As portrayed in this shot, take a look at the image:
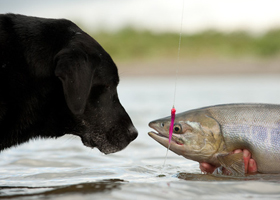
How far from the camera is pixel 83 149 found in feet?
19.9

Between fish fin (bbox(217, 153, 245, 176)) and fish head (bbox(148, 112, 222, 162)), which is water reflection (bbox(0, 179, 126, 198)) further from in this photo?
fish fin (bbox(217, 153, 245, 176))

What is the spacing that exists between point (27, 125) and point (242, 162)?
1.94 meters

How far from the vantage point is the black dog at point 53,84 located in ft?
11.9

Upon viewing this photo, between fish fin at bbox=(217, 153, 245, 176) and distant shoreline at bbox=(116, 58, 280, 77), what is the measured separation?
18.5 m

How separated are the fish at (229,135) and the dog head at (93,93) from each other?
0.40 metres

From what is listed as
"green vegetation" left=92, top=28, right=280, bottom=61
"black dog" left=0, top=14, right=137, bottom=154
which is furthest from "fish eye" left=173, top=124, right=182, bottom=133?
"green vegetation" left=92, top=28, right=280, bottom=61

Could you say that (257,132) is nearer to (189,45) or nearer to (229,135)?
(229,135)

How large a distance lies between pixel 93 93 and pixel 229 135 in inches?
51.7

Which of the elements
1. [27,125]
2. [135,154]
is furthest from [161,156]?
[27,125]

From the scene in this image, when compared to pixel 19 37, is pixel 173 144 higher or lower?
lower

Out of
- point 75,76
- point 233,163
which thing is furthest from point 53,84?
point 233,163

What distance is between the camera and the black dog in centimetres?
363

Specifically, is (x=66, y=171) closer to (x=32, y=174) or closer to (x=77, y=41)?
(x=32, y=174)

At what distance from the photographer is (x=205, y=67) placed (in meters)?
23.2
